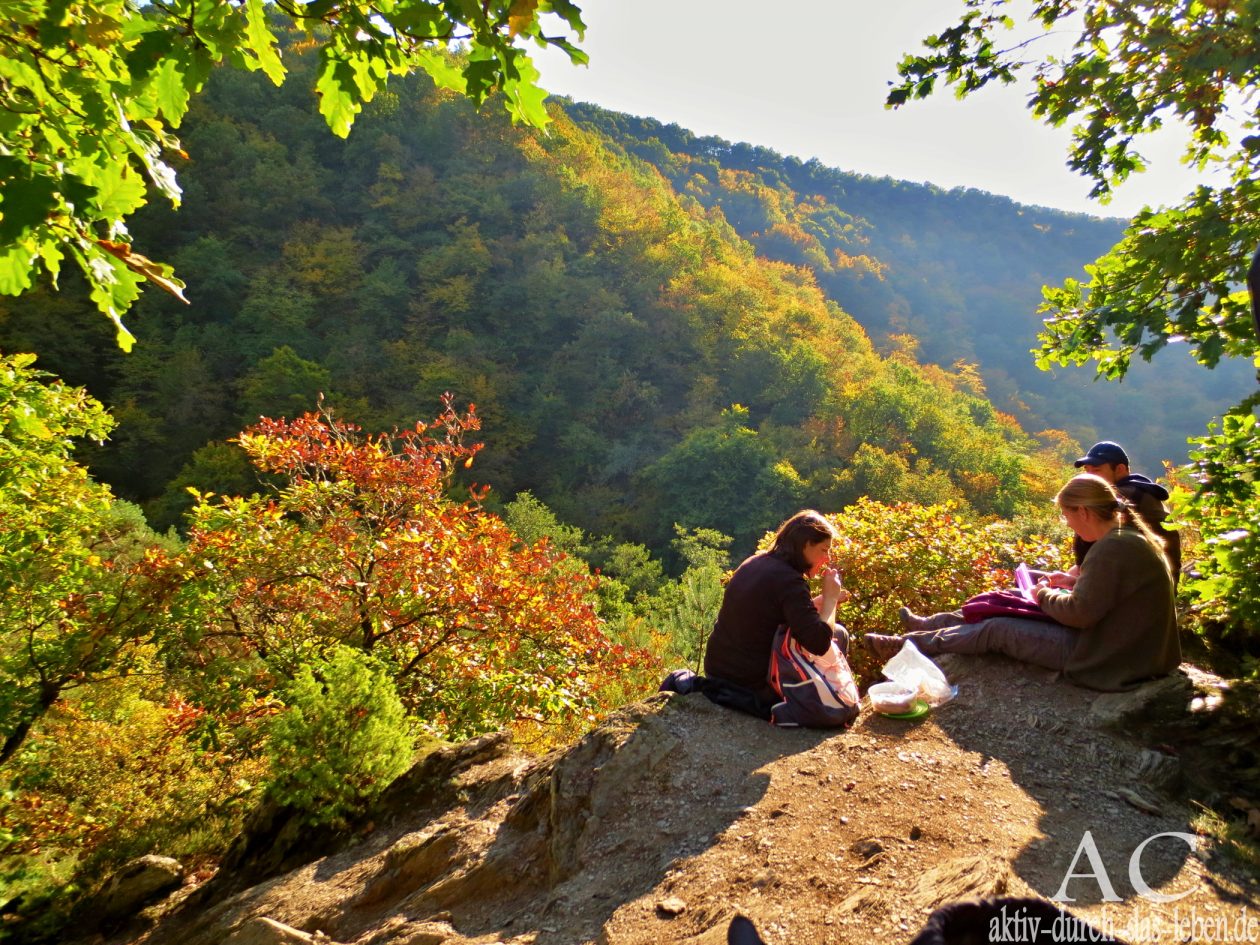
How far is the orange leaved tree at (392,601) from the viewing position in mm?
5781

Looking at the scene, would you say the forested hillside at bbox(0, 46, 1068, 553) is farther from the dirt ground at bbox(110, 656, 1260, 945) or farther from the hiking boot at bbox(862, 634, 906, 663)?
the dirt ground at bbox(110, 656, 1260, 945)

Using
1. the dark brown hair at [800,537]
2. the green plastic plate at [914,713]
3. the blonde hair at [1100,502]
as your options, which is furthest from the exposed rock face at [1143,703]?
the dark brown hair at [800,537]

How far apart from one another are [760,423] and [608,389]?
7.88 meters

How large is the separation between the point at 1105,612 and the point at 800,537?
1584 mm

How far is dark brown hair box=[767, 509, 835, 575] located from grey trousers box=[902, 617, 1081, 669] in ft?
3.93

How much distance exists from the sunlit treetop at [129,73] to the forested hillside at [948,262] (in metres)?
58.6

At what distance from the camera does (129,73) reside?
1860 millimetres

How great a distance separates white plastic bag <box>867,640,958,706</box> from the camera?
359 cm

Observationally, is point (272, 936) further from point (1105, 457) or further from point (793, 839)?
point (1105, 457)

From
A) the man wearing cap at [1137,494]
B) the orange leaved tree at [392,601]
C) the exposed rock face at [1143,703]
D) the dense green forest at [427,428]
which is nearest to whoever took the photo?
the exposed rock face at [1143,703]

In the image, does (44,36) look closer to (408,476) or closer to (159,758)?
(408,476)

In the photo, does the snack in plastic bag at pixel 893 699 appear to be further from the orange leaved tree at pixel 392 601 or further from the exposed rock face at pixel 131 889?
the exposed rock face at pixel 131 889

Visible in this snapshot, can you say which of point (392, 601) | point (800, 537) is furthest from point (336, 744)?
point (800, 537)

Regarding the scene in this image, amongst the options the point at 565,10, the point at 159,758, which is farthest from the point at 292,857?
the point at 565,10
